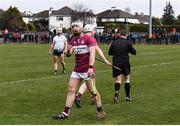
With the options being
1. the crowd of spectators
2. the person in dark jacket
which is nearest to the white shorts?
the person in dark jacket

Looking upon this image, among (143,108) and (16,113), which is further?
(143,108)

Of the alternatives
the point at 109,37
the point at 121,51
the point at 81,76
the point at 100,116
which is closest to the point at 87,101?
the point at 121,51

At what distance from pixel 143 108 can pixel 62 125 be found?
275cm

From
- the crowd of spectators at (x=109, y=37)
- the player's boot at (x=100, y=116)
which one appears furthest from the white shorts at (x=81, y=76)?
the crowd of spectators at (x=109, y=37)

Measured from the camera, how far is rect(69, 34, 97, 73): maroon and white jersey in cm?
1048

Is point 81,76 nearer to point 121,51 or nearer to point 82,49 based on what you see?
point 82,49

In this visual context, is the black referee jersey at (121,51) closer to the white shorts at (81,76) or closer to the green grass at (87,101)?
the green grass at (87,101)

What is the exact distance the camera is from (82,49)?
34.7 ft

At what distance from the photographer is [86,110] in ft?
38.2

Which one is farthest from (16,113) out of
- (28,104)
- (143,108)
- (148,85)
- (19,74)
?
(19,74)

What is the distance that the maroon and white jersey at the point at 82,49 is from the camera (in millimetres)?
10477

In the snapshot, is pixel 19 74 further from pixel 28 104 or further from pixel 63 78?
pixel 28 104

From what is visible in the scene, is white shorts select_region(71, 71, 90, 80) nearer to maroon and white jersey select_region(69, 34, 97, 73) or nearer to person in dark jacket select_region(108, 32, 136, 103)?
maroon and white jersey select_region(69, 34, 97, 73)

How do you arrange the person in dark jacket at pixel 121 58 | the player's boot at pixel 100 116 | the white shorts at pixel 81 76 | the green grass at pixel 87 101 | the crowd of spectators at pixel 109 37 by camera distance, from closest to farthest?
the player's boot at pixel 100 116 < the green grass at pixel 87 101 < the white shorts at pixel 81 76 < the person in dark jacket at pixel 121 58 < the crowd of spectators at pixel 109 37
